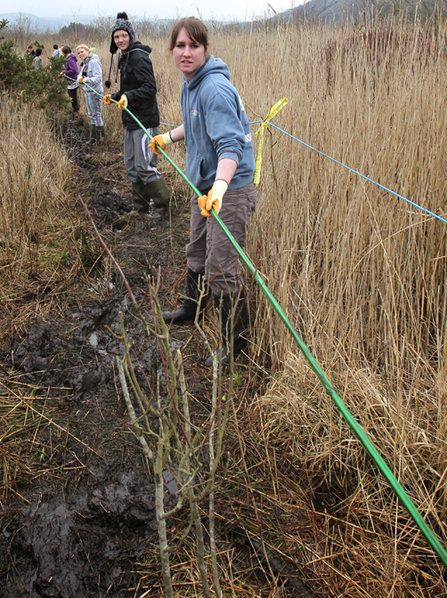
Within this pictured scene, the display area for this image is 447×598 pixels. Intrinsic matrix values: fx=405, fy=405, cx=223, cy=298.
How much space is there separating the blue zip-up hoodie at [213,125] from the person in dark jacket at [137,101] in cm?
166

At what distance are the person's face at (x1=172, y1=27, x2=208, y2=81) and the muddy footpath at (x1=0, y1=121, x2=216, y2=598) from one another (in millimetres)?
898

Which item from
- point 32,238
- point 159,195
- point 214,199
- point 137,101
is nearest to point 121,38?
point 137,101

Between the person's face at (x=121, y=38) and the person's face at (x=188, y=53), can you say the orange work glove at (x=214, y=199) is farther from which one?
the person's face at (x=121, y=38)

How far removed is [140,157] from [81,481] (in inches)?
110

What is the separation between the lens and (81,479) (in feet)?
5.23

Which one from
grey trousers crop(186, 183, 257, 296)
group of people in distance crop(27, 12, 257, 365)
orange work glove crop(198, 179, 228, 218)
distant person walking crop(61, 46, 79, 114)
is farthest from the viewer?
distant person walking crop(61, 46, 79, 114)

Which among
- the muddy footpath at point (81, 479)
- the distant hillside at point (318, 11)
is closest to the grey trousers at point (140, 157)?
the muddy footpath at point (81, 479)

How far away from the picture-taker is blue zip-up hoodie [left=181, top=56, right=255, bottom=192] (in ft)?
5.39

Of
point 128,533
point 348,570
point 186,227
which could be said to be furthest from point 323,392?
point 186,227

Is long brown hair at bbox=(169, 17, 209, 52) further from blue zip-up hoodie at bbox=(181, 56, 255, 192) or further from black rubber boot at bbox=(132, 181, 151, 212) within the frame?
black rubber boot at bbox=(132, 181, 151, 212)

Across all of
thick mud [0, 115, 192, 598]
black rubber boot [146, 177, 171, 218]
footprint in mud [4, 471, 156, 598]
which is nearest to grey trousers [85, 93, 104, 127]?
black rubber boot [146, 177, 171, 218]

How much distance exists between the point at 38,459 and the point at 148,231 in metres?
2.35

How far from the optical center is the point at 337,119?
2.49m

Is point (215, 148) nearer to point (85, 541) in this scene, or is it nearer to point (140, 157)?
point (85, 541)
